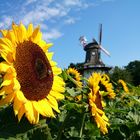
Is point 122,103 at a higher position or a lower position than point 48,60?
higher

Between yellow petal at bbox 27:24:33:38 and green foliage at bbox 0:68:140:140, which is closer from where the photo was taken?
green foliage at bbox 0:68:140:140

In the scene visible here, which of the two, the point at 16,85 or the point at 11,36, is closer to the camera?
the point at 16,85

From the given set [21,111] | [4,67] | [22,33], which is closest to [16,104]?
[21,111]

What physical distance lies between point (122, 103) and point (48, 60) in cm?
489

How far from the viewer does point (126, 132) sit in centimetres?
489

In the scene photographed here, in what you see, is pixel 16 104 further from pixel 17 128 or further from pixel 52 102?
pixel 52 102

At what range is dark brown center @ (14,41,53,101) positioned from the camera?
2459mm

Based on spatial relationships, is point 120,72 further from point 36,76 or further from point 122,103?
point 36,76

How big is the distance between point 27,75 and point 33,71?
0.07m

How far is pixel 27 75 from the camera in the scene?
249 centimetres

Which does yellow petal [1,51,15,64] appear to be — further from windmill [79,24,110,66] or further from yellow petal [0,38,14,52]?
windmill [79,24,110,66]

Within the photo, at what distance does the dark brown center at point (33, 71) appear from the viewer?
2.46 meters

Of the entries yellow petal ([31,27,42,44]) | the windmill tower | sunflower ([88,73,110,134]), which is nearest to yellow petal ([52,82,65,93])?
yellow petal ([31,27,42,44])

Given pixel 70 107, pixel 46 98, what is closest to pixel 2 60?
pixel 46 98
